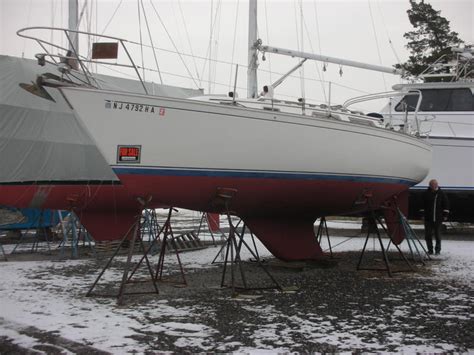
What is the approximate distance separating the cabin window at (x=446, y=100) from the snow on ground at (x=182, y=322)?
8254 mm

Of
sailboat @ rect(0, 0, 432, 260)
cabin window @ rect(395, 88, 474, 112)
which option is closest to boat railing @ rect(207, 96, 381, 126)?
sailboat @ rect(0, 0, 432, 260)

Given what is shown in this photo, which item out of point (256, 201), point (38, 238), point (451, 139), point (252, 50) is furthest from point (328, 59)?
point (38, 238)

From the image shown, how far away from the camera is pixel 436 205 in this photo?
32.6 feet

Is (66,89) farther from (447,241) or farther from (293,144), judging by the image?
(447,241)

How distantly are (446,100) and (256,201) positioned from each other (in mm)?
9353

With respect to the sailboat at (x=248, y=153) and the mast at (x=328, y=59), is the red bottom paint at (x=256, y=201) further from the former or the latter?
the mast at (x=328, y=59)

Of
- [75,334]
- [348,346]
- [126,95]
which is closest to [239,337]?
[348,346]

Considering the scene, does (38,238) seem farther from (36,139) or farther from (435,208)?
(435,208)

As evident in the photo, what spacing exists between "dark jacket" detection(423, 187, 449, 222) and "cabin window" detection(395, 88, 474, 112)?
4.63m

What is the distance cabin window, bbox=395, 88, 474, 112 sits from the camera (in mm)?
14086

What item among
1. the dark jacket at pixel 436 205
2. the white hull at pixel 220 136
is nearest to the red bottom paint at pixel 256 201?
the white hull at pixel 220 136

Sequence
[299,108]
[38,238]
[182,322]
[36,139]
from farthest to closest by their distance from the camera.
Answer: [36,139], [38,238], [299,108], [182,322]

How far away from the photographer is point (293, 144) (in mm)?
7207

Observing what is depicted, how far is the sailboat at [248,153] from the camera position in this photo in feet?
20.4
